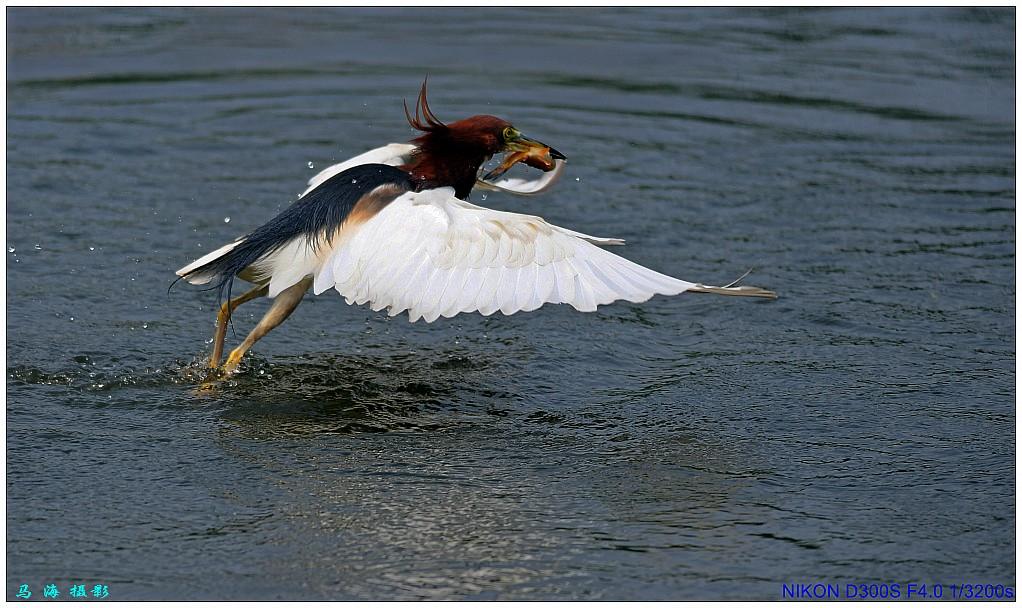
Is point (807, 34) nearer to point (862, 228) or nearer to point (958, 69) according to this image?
point (958, 69)

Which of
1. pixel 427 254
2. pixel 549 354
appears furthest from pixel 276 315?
pixel 549 354

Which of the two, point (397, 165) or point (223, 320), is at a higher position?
point (397, 165)

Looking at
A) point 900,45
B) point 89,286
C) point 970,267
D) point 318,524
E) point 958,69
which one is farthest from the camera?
point 900,45

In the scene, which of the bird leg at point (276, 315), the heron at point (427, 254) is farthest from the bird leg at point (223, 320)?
the bird leg at point (276, 315)

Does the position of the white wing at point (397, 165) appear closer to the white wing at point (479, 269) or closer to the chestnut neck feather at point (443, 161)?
the chestnut neck feather at point (443, 161)

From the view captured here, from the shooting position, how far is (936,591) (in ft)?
13.9

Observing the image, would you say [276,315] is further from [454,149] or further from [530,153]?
[530,153]

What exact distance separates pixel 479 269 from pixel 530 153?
119 cm

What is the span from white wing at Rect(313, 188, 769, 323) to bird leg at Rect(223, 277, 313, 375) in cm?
37

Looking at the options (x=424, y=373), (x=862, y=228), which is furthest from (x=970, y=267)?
(x=424, y=373)

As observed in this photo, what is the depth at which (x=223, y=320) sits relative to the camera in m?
5.99

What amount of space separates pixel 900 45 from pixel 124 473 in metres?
8.90

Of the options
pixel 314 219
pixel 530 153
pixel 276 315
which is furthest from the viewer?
pixel 530 153

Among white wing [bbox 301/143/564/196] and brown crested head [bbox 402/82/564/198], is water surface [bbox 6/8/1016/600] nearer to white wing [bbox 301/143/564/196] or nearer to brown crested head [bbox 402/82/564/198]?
white wing [bbox 301/143/564/196]
